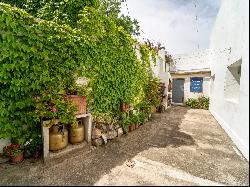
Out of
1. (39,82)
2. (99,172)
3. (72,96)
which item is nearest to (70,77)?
(72,96)

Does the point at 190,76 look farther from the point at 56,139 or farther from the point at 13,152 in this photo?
the point at 13,152

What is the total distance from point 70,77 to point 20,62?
119 cm

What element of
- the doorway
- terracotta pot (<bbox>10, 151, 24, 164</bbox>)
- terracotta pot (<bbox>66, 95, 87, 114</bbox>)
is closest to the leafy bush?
the doorway

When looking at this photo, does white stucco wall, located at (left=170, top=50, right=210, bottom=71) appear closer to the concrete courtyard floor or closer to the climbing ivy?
the concrete courtyard floor

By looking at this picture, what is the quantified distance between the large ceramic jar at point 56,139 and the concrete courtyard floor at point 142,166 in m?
0.28

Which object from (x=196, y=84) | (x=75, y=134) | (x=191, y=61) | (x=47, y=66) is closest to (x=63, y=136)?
(x=75, y=134)

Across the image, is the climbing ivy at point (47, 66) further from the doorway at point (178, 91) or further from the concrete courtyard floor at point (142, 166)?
the doorway at point (178, 91)

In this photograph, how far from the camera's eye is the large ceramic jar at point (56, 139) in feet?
13.1

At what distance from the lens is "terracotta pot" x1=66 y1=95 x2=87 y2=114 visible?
442 cm

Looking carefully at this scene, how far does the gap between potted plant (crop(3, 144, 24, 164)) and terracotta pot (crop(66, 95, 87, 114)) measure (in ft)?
4.85

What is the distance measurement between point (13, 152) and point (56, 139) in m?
0.84

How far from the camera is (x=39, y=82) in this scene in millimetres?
3916

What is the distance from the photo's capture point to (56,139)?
4.01 metres

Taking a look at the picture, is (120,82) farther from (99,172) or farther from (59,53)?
(99,172)
